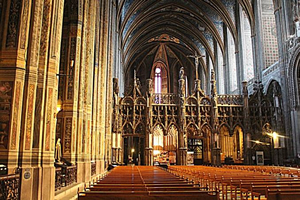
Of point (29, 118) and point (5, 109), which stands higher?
point (5, 109)

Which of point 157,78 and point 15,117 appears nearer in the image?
point 15,117

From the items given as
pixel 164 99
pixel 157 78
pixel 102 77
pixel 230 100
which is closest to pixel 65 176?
pixel 102 77

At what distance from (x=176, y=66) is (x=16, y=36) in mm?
43016

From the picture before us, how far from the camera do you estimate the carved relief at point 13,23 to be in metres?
6.27

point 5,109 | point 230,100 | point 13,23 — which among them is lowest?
point 5,109

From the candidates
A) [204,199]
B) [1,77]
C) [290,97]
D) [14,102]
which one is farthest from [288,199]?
[290,97]

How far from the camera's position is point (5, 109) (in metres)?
5.95

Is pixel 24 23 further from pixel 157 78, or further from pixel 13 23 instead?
pixel 157 78

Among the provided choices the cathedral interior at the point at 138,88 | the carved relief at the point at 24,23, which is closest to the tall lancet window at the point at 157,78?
the cathedral interior at the point at 138,88

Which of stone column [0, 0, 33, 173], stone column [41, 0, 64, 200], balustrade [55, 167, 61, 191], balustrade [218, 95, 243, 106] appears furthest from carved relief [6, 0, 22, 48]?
balustrade [218, 95, 243, 106]

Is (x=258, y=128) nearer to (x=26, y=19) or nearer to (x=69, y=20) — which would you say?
(x=69, y=20)

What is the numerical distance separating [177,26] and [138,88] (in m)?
18.1

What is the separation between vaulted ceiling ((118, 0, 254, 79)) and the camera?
3011cm

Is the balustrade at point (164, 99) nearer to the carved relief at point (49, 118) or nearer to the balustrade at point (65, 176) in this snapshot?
the balustrade at point (65, 176)
